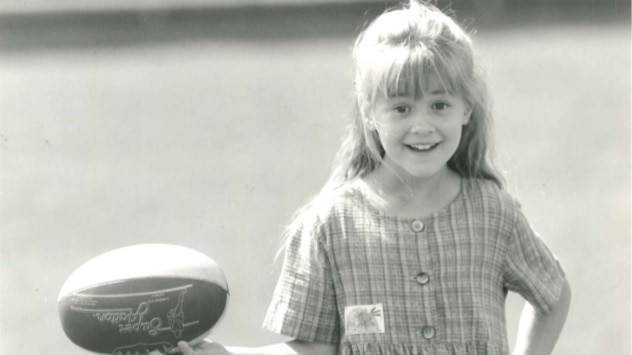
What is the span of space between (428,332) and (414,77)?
0.67 m

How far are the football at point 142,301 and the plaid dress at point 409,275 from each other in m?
0.20

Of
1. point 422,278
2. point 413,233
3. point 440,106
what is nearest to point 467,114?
point 440,106

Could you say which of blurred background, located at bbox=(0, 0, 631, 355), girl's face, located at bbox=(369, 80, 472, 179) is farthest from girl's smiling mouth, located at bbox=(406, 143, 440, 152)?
blurred background, located at bbox=(0, 0, 631, 355)

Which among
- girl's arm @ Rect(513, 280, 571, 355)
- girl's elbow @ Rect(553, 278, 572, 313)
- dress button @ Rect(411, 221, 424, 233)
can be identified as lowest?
girl's arm @ Rect(513, 280, 571, 355)

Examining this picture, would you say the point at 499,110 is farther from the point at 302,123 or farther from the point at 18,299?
the point at 18,299

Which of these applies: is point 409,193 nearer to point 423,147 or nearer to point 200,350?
point 423,147

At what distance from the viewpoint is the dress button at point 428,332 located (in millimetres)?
3320

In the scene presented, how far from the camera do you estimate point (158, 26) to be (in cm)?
960

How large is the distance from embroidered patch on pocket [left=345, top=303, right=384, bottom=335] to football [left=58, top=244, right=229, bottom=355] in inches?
15.7

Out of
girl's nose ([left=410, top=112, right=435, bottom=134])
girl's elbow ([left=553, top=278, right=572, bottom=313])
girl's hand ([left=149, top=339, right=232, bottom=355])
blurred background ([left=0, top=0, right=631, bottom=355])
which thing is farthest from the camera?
blurred background ([left=0, top=0, right=631, bottom=355])

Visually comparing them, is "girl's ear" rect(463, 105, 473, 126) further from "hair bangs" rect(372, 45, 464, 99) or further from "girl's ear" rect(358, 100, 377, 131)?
"girl's ear" rect(358, 100, 377, 131)

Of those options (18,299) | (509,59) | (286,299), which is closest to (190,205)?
(18,299)

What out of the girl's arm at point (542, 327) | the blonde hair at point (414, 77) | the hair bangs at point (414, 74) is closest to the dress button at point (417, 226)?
the blonde hair at point (414, 77)

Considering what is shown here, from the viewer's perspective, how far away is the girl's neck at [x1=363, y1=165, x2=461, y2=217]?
3.44 metres
